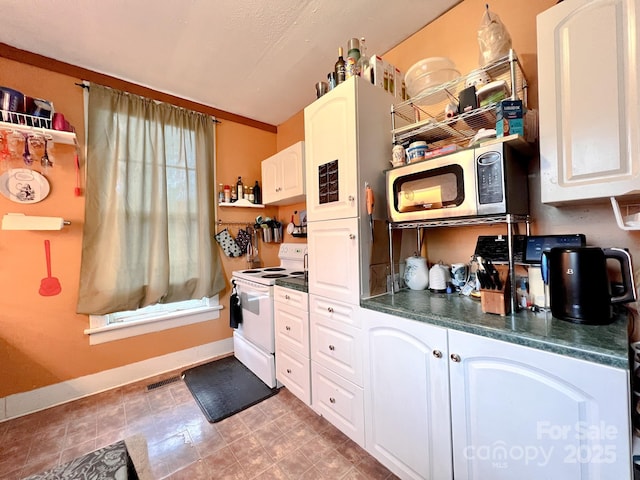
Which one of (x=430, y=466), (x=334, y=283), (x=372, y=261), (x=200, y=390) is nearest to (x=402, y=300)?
(x=372, y=261)

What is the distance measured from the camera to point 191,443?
1622 mm

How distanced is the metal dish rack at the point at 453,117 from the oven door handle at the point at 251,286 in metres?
1.51

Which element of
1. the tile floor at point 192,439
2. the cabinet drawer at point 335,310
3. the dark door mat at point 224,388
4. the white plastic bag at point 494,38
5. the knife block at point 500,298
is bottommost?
the tile floor at point 192,439

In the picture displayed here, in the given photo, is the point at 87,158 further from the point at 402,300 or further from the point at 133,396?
the point at 402,300

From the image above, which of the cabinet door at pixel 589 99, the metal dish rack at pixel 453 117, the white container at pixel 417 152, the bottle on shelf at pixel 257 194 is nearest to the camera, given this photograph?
the cabinet door at pixel 589 99

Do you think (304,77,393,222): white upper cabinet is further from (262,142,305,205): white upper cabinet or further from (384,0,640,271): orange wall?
(262,142,305,205): white upper cabinet

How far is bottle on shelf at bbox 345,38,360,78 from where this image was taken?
154cm

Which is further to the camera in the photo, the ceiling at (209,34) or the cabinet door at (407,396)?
the ceiling at (209,34)

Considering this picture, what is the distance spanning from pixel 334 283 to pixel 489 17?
1.59 meters

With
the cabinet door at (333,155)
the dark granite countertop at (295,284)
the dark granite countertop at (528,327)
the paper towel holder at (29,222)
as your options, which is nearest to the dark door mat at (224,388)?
the dark granite countertop at (295,284)

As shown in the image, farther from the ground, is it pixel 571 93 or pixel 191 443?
pixel 571 93

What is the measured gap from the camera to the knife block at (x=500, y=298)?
3.53 feet

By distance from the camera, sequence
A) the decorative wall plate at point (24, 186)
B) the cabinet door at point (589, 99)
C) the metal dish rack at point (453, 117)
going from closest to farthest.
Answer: the cabinet door at point (589, 99) → the metal dish rack at point (453, 117) → the decorative wall plate at point (24, 186)

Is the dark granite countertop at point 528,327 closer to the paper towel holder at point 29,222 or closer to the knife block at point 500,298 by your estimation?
the knife block at point 500,298
